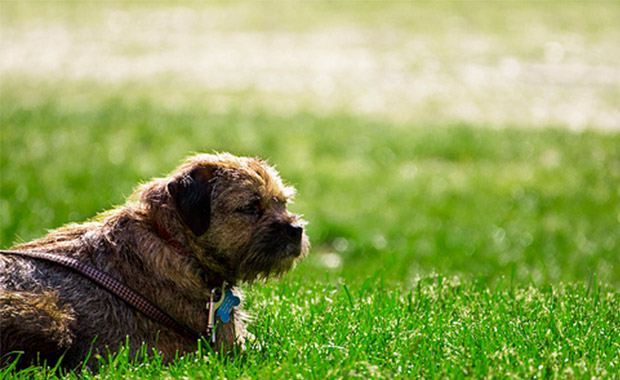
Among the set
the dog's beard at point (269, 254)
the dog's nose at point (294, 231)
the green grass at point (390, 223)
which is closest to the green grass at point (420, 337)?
the green grass at point (390, 223)

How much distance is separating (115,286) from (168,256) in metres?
0.36

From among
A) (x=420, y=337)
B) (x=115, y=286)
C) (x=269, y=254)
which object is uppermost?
(x=269, y=254)

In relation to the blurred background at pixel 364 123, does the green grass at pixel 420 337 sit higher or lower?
lower

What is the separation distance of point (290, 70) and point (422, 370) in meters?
19.6

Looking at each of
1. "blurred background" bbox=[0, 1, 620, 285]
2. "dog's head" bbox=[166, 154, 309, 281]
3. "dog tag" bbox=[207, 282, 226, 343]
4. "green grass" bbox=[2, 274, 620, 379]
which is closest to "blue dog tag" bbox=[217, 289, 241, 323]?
"dog tag" bbox=[207, 282, 226, 343]

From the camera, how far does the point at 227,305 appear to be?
4.84m

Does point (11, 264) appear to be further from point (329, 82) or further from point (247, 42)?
point (247, 42)

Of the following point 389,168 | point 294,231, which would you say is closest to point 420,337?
point 294,231

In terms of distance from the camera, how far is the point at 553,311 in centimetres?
527

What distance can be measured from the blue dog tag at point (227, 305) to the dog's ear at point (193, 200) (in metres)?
0.44

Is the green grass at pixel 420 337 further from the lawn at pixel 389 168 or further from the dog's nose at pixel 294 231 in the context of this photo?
the dog's nose at pixel 294 231

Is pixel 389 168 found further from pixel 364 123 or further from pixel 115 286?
pixel 115 286

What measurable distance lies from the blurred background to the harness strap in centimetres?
273

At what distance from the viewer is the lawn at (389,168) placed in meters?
4.68
